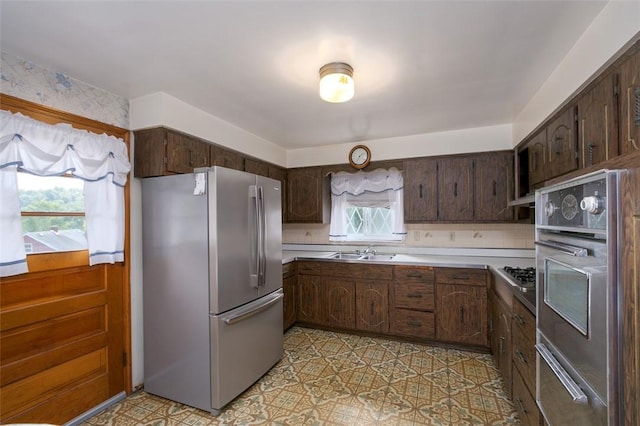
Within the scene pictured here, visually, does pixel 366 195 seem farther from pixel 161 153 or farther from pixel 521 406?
pixel 521 406

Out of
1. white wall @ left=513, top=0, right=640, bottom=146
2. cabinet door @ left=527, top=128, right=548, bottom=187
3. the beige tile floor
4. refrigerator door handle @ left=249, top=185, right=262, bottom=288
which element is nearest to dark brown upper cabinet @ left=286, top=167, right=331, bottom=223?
refrigerator door handle @ left=249, top=185, right=262, bottom=288

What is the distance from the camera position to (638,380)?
718mm

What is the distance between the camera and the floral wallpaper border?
171cm

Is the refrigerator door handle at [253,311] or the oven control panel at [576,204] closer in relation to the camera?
the oven control panel at [576,204]

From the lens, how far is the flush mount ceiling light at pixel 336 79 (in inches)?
70.2

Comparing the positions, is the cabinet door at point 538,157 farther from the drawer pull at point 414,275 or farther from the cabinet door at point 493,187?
the drawer pull at point 414,275

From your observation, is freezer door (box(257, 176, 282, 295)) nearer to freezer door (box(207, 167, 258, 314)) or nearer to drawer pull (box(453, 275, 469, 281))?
freezer door (box(207, 167, 258, 314))

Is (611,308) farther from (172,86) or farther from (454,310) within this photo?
(172,86)

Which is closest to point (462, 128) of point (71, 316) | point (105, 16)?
point (105, 16)

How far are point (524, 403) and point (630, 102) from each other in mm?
1676

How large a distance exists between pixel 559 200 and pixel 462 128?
231 cm

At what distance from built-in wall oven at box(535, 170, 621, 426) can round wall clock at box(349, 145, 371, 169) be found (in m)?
2.39

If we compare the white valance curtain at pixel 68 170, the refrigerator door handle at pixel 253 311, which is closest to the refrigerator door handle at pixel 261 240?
the refrigerator door handle at pixel 253 311

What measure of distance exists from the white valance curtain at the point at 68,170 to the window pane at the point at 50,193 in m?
0.06
